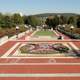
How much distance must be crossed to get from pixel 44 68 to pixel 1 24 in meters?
58.7

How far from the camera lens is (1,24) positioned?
237 feet

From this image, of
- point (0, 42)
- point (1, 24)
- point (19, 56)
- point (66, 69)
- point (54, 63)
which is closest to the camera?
point (66, 69)

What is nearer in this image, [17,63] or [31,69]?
[31,69]

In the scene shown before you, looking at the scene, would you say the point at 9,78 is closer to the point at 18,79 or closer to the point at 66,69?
the point at 18,79

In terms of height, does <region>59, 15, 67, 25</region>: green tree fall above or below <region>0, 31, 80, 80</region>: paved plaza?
below

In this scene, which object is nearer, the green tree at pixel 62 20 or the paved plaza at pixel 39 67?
the paved plaza at pixel 39 67

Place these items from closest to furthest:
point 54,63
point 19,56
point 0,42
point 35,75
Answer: point 35,75
point 54,63
point 19,56
point 0,42

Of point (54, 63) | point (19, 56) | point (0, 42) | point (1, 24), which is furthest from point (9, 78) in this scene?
→ point (1, 24)

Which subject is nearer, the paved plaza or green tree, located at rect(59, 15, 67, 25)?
the paved plaza

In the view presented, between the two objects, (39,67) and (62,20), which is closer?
(39,67)

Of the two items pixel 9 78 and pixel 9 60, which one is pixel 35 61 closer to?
pixel 9 60

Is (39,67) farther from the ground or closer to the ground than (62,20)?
farther from the ground

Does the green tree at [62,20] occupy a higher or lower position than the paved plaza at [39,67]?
lower

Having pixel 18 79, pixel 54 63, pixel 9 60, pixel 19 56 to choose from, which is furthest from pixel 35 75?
pixel 19 56
